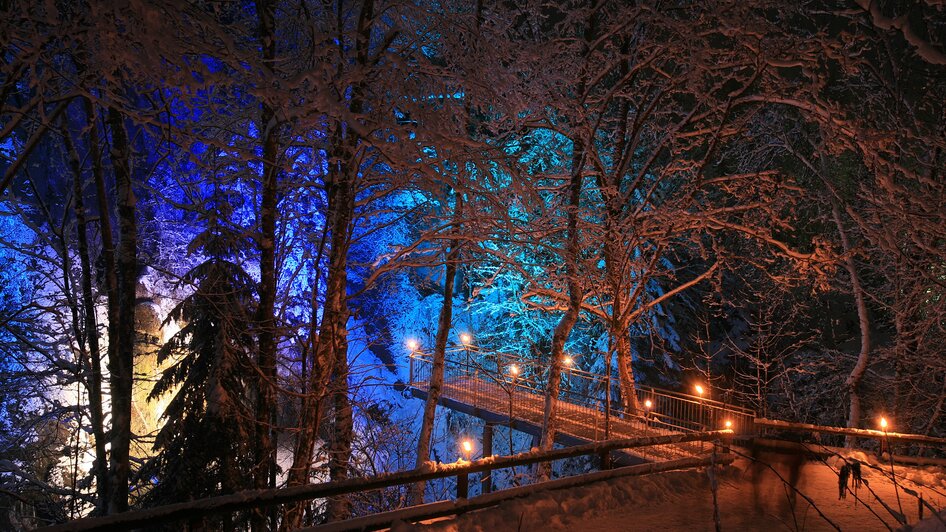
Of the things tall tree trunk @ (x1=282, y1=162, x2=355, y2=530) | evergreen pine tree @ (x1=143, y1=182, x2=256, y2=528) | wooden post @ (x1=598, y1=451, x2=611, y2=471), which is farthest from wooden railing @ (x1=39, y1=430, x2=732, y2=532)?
evergreen pine tree @ (x1=143, y1=182, x2=256, y2=528)

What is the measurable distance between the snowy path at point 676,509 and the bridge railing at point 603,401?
4.28 metres

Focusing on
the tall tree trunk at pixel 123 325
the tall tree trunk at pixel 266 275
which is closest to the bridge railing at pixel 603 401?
the tall tree trunk at pixel 266 275

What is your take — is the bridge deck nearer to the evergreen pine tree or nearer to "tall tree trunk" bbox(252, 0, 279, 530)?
the evergreen pine tree

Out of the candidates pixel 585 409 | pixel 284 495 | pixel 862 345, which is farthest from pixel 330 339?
pixel 862 345

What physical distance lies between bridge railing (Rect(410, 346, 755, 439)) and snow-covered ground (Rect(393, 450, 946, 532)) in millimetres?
4201

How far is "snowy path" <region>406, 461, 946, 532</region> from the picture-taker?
6004 mm

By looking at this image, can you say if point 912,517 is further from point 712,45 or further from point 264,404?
point 712,45

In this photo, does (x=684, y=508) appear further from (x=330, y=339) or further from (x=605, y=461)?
(x=330, y=339)

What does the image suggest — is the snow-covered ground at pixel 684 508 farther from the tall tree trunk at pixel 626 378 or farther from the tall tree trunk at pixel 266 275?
the tall tree trunk at pixel 626 378

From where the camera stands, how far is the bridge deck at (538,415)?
50.7 feet

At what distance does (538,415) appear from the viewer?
1866 centimetres

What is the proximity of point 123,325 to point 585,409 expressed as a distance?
601 inches

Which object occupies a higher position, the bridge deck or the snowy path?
the snowy path

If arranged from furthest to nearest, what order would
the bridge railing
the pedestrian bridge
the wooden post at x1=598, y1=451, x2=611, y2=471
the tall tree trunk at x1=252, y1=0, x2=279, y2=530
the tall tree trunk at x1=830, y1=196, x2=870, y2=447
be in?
the tall tree trunk at x1=830, y1=196, x2=870, y2=447, the bridge railing, the pedestrian bridge, the tall tree trunk at x1=252, y1=0, x2=279, y2=530, the wooden post at x1=598, y1=451, x2=611, y2=471
